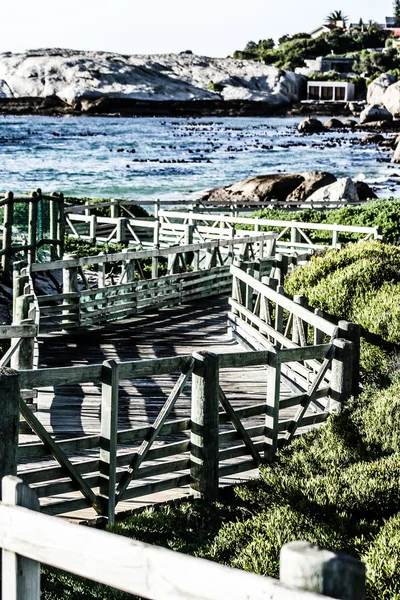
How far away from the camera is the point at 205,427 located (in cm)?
796

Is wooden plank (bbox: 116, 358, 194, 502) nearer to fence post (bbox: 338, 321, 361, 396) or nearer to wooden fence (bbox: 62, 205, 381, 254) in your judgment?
fence post (bbox: 338, 321, 361, 396)

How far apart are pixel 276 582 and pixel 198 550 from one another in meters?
4.20

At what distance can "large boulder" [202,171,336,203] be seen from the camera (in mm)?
39375

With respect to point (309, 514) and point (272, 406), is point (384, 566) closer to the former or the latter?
point (309, 514)

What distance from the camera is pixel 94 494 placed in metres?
7.51

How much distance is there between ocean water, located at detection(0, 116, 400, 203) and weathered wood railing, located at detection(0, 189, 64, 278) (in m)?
34.5

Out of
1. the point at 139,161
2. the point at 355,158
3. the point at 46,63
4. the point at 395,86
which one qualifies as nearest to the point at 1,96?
the point at 46,63

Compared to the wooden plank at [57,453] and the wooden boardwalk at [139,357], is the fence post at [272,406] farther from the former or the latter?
the wooden plank at [57,453]

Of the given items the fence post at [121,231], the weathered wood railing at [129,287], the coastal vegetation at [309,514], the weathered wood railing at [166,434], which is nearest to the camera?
the coastal vegetation at [309,514]

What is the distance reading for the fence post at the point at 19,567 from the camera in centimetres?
345

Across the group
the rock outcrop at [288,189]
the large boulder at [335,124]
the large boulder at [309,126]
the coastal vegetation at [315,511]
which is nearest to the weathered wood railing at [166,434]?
the coastal vegetation at [315,511]

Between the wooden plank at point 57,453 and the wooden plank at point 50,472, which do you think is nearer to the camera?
the wooden plank at point 57,453

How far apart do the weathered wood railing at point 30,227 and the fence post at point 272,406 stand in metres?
10.4

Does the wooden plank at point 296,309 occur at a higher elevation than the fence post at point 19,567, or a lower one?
lower
